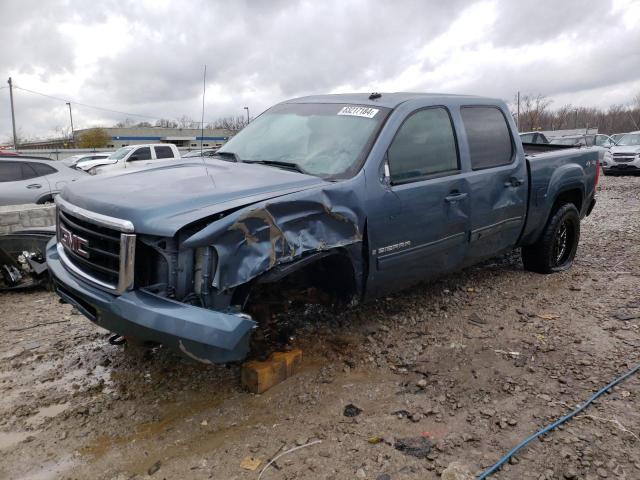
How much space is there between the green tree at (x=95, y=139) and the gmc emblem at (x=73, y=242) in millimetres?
62564

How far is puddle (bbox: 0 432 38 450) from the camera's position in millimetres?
2795

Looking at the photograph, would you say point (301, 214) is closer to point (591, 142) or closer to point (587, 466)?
point (587, 466)

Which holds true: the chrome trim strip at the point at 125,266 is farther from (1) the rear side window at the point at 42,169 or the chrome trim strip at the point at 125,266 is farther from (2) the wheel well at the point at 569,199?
(1) the rear side window at the point at 42,169

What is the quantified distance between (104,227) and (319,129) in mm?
1795

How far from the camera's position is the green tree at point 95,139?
60425 millimetres

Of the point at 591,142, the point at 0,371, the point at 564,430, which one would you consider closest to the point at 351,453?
the point at 564,430

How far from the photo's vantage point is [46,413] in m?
3.10

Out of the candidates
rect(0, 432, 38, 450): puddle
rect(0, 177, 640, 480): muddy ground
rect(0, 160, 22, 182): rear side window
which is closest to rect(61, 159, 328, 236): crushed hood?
rect(0, 177, 640, 480): muddy ground

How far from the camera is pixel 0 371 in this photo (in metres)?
3.62

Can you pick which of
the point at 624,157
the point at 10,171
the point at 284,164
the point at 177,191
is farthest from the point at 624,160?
the point at 177,191

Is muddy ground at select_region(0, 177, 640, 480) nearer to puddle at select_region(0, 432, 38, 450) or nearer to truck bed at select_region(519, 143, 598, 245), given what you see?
puddle at select_region(0, 432, 38, 450)

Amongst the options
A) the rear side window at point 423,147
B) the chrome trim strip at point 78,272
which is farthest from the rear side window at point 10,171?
the rear side window at point 423,147

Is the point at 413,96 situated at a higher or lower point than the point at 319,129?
higher

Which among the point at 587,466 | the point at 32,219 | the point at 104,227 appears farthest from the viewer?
the point at 32,219
